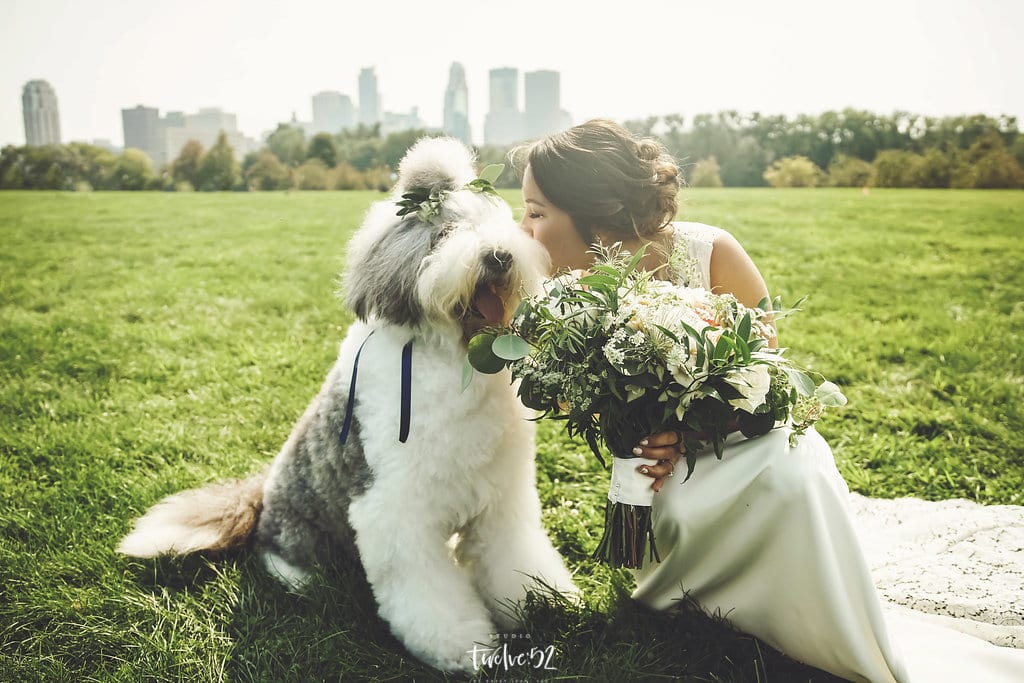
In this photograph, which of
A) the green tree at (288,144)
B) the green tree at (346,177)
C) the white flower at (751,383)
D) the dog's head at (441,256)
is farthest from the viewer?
the green tree at (288,144)

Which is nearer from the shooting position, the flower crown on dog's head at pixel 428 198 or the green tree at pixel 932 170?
the flower crown on dog's head at pixel 428 198

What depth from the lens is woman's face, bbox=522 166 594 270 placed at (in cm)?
300

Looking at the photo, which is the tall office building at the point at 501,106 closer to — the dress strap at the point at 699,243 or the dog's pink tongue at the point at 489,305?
the dress strap at the point at 699,243

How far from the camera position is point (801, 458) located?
2.21 metres

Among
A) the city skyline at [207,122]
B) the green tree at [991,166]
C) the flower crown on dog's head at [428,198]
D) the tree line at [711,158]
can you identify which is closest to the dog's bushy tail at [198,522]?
the flower crown on dog's head at [428,198]

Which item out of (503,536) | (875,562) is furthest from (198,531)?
(875,562)

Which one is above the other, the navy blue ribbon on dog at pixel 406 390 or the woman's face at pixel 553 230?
the woman's face at pixel 553 230

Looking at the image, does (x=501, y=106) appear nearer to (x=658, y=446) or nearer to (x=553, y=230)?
(x=553, y=230)

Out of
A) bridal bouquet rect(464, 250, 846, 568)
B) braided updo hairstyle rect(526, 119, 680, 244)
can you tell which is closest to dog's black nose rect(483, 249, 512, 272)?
bridal bouquet rect(464, 250, 846, 568)

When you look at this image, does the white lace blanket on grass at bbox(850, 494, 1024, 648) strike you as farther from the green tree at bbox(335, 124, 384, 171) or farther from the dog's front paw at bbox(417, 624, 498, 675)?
the green tree at bbox(335, 124, 384, 171)

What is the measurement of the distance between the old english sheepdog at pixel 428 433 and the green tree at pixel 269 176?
809 inches

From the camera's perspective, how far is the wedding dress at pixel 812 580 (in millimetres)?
2162

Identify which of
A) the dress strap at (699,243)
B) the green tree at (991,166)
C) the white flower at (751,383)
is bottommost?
the white flower at (751,383)

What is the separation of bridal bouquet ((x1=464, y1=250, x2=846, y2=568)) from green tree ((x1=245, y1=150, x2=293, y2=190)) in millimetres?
21068
